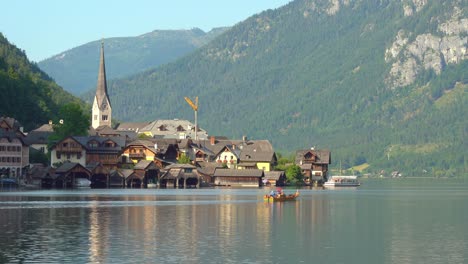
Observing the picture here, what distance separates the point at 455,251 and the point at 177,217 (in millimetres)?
37454

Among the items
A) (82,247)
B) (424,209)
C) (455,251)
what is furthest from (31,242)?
(424,209)

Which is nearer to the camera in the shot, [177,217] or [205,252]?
[205,252]

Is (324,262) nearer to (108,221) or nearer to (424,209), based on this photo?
(108,221)

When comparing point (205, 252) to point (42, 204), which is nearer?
point (205, 252)

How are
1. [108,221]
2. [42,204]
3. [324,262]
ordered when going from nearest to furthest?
[324,262] < [108,221] < [42,204]

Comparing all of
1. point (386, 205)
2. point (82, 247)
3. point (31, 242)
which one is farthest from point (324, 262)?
point (386, 205)

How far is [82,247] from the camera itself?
80.6m

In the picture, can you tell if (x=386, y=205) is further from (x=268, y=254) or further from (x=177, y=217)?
(x=268, y=254)

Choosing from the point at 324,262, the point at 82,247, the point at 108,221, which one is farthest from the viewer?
the point at 108,221

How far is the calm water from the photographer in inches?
3012

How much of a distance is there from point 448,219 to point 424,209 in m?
20.0

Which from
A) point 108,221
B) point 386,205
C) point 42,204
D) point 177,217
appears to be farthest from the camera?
point 386,205

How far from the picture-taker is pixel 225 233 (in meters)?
92.5

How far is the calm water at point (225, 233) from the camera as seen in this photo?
76.5 m
